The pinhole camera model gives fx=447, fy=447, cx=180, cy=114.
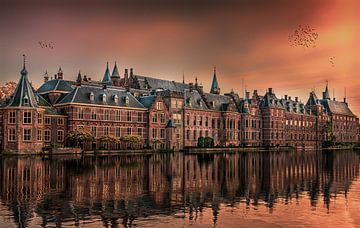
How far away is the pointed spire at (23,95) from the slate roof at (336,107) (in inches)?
4612

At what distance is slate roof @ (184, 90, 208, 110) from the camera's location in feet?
329

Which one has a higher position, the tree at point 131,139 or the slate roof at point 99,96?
the slate roof at point 99,96

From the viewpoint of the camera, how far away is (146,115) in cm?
8906

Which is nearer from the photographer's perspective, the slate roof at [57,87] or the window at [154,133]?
the slate roof at [57,87]

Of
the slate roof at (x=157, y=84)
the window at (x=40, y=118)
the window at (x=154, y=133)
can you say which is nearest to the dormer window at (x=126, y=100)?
the window at (x=154, y=133)

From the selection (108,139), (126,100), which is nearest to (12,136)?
(108,139)

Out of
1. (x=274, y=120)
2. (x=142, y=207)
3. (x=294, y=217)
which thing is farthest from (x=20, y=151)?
(x=274, y=120)

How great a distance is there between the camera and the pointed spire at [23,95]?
227 feet

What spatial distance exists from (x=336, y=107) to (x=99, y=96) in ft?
367

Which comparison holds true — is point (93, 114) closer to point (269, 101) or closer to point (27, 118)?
point (27, 118)

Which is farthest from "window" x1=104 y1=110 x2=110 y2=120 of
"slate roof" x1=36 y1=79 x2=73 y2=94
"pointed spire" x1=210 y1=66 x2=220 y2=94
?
"pointed spire" x1=210 y1=66 x2=220 y2=94

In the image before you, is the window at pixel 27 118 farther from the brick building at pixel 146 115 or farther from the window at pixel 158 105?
the window at pixel 158 105

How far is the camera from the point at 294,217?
18.3 m

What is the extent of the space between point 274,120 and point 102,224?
112844 millimetres
